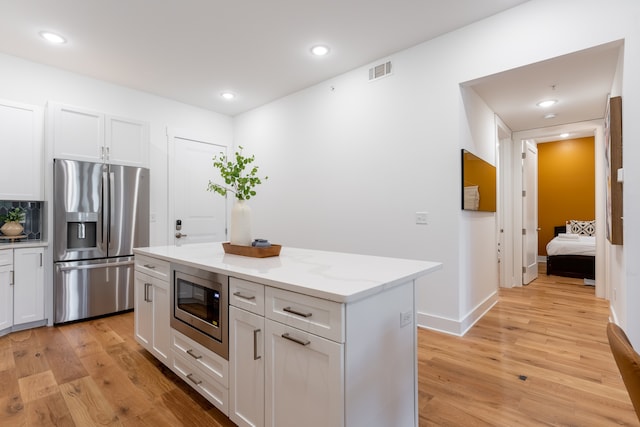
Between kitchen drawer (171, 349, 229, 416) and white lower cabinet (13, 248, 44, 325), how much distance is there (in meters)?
2.16

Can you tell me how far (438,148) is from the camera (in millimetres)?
3061

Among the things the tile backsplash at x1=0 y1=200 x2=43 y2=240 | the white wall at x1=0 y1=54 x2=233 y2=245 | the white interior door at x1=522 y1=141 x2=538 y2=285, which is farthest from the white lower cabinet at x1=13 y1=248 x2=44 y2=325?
the white interior door at x1=522 y1=141 x2=538 y2=285

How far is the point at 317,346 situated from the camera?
1253 mm

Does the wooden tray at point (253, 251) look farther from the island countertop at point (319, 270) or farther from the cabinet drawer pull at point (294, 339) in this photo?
the cabinet drawer pull at point (294, 339)

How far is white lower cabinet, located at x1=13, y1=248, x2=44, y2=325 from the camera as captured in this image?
311 centimetres

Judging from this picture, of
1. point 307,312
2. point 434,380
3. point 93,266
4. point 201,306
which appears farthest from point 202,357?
point 93,266

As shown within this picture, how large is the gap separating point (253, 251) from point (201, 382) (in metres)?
0.82

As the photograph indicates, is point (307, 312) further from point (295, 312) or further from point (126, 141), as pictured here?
point (126, 141)

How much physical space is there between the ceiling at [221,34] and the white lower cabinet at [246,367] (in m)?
2.45

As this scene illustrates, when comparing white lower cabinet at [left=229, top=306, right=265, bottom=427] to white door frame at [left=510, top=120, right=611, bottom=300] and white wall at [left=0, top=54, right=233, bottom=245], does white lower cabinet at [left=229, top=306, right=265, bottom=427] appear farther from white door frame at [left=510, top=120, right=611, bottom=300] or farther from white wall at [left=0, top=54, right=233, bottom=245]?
white door frame at [left=510, top=120, right=611, bottom=300]

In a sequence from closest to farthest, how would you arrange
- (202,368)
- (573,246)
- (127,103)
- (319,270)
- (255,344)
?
(255,344) → (319,270) → (202,368) → (127,103) → (573,246)

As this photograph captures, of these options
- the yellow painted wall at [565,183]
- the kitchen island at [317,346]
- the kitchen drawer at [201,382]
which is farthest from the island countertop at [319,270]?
→ the yellow painted wall at [565,183]

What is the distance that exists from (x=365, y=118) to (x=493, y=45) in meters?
1.35

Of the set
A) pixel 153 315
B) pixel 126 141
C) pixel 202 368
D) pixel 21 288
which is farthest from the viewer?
→ pixel 126 141
